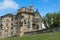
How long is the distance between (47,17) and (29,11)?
11055 mm

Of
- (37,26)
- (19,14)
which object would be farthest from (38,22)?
(19,14)

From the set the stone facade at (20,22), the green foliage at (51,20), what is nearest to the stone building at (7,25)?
the stone facade at (20,22)

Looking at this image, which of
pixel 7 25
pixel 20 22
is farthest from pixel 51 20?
pixel 7 25

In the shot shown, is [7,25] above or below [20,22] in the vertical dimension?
below

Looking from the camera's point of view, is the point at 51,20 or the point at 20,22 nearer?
the point at 20,22

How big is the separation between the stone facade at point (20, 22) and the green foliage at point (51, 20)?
343 centimetres

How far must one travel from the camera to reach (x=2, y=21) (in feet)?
326

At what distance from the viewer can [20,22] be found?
9475cm

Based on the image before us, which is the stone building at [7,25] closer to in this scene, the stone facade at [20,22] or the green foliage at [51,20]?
the stone facade at [20,22]

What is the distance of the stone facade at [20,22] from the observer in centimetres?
9462

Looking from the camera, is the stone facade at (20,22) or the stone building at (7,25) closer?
the stone facade at (20,22)

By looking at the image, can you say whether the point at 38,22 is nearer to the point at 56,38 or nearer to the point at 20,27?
the point at 20,27

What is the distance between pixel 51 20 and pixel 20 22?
15.7 m

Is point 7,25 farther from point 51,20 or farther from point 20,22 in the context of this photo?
point 51,20
